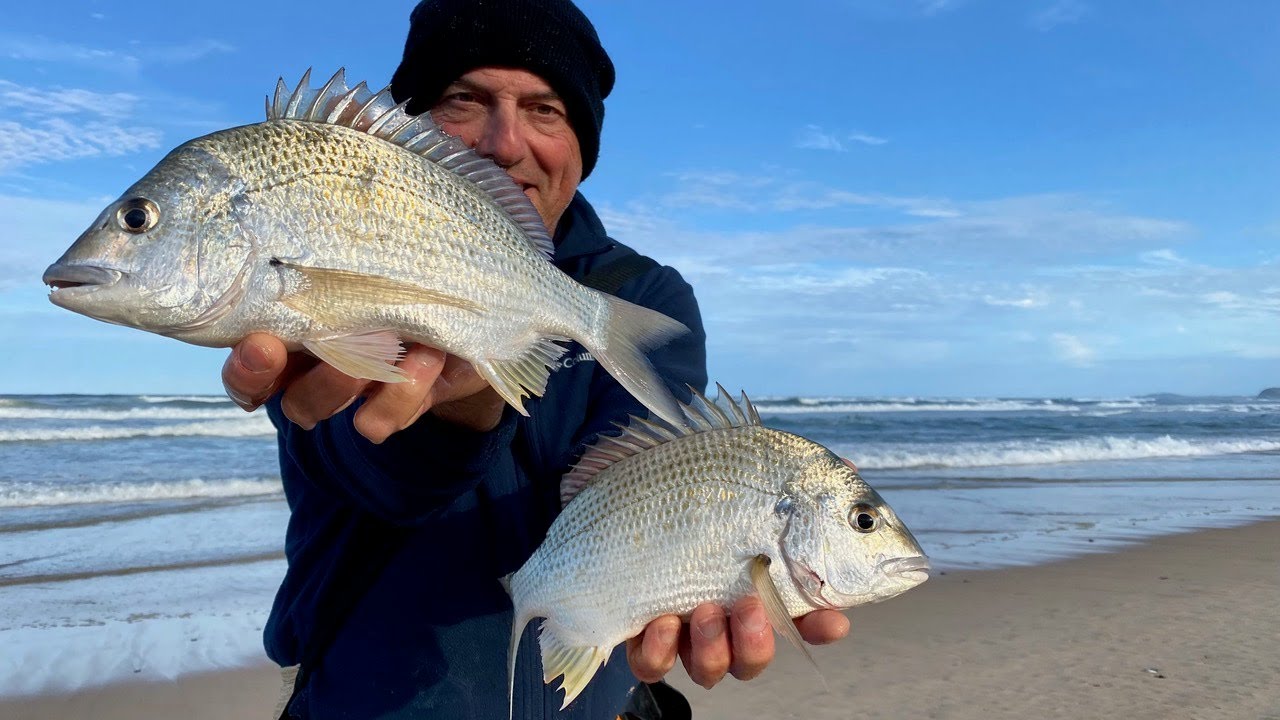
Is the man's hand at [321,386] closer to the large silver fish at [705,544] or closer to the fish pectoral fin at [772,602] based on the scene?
the large silver fish at [705,544]

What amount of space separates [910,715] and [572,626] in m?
3.27

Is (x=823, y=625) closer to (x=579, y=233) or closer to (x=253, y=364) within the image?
(x=253, y=364)

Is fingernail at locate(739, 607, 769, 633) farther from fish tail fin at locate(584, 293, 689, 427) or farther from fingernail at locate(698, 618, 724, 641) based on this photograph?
fish tail fin at locate(584, 293, 689, 427)

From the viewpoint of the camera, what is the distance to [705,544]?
2.11 metres

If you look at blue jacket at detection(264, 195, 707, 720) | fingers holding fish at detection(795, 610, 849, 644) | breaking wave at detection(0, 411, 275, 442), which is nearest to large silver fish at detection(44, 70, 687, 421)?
blue jacket at detection(264, 195, 707, 720)

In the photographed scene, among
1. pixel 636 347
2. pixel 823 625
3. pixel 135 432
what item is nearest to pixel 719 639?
pixel 823 625

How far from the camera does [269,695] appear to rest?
504 centimetres

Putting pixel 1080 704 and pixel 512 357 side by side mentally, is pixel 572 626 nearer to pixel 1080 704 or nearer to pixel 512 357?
pixel 512 357

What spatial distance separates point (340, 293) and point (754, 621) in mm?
1189

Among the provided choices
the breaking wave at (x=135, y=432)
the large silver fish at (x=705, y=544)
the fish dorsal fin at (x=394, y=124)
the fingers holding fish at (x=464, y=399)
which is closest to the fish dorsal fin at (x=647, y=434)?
the large silver fish at (x=705, y=544)

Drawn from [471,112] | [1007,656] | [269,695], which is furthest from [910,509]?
[471,112]

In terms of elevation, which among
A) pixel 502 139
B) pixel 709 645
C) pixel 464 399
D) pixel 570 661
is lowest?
pixel 570 661

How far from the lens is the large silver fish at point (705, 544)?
209cm

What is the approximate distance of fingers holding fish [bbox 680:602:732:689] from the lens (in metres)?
2.00
